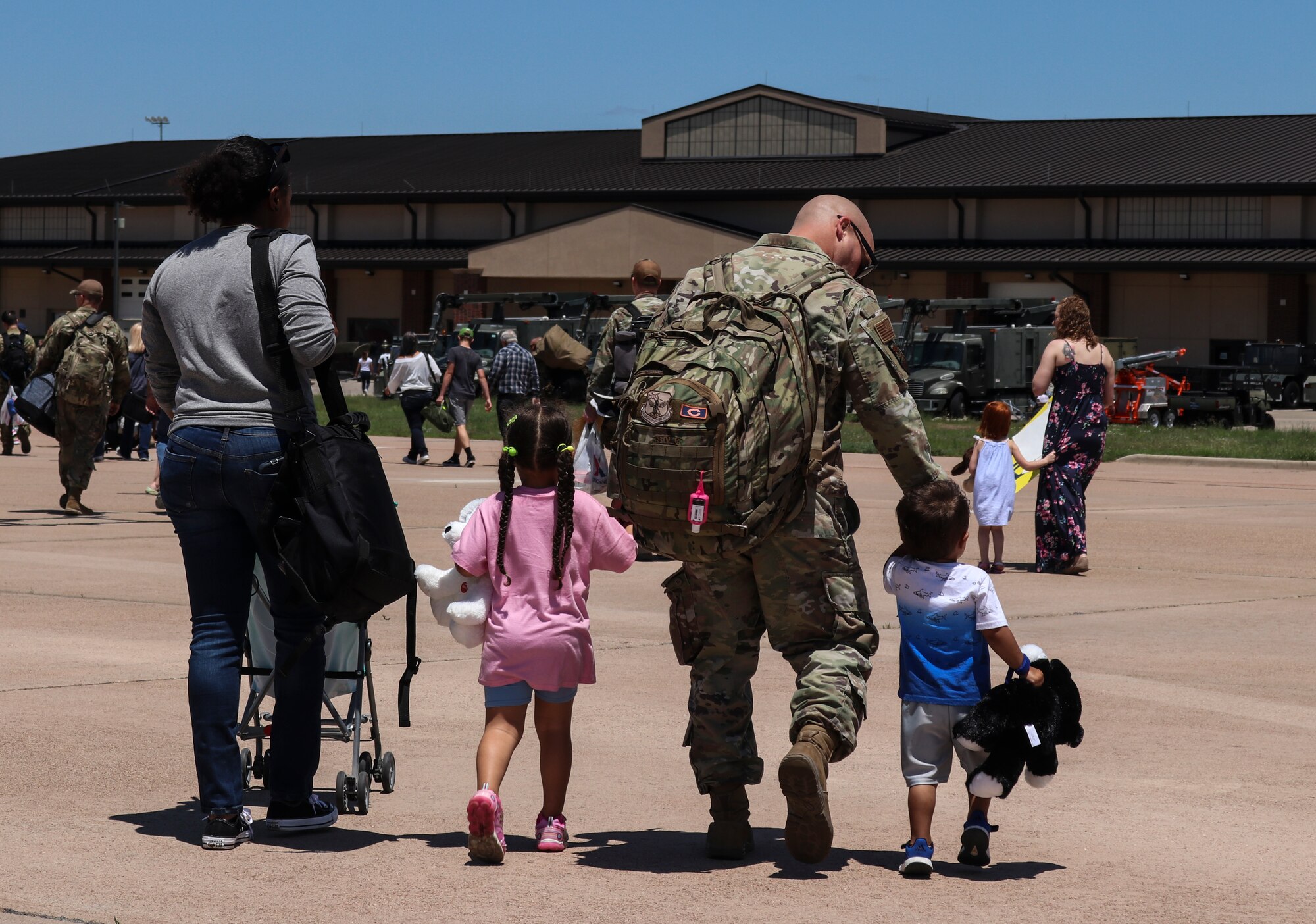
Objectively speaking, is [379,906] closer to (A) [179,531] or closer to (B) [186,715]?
(A) [179,531]

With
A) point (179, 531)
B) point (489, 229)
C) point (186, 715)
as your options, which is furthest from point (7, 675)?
point (489, 229)

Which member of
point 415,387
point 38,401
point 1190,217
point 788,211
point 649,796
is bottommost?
point 649,796

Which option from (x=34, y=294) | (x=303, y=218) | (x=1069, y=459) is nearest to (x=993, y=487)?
(x=1069, y=459)

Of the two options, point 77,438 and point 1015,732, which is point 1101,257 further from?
point 1015,732

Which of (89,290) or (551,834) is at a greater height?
(89,290)

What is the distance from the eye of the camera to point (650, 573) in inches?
461

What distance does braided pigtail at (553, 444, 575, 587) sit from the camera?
202 inches

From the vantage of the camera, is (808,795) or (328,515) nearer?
(808,795)

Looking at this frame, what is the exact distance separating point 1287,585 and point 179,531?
27.7 feet

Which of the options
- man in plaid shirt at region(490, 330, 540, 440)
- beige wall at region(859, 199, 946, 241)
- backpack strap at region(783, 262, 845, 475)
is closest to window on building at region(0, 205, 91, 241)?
beige wall at region(859, 199, 946, 241)

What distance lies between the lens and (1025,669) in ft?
16.0

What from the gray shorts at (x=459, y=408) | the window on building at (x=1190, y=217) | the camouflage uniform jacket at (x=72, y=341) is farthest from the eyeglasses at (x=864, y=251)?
the window on building at (x=1190, y=217)

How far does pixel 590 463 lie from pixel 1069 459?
Result: 144 inches

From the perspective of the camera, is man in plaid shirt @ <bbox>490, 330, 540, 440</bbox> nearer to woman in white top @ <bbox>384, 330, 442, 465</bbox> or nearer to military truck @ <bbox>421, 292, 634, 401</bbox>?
woman in white top @ <bbox>384, 330, 442, 465</bbox>
